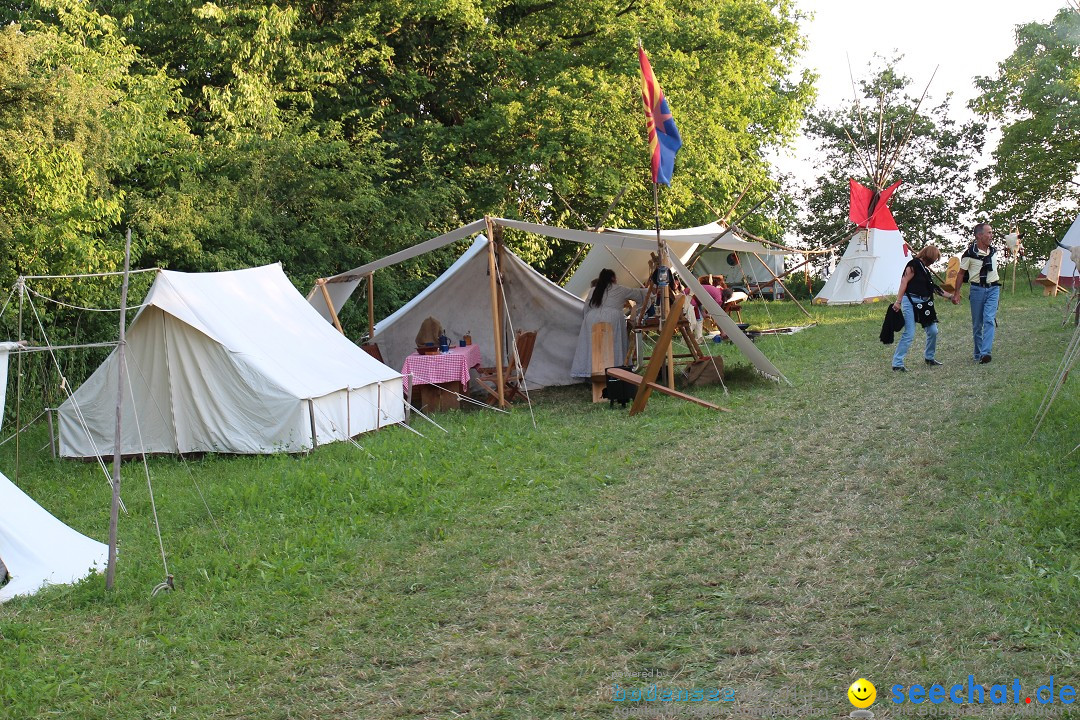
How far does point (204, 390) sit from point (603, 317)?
4364 millimetres

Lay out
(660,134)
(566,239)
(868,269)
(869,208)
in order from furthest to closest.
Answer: (869,208) < (868,269) < (566,239) < (660,134)

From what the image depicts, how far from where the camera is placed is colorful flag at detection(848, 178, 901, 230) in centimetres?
2022

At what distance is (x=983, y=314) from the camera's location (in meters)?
9.45

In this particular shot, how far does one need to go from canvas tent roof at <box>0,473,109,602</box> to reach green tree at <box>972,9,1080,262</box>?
22540 millimetres

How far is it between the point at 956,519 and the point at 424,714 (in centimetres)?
271

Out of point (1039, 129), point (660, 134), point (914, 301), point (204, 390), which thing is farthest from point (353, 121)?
point (1039, 129)

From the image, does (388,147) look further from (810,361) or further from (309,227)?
(810,361)

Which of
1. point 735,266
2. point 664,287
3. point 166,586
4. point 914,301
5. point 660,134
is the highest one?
point 660,134

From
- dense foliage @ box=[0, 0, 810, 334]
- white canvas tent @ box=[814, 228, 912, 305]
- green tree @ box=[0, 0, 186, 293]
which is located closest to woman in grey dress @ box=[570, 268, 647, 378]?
dense foliage @ box=[0, 0, 810, 334]

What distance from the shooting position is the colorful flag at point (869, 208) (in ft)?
66.3

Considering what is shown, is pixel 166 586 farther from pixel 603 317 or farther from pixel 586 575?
pixel 603 317

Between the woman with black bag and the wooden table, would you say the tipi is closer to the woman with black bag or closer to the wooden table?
the woman with black bag

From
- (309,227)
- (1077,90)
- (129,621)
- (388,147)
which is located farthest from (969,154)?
(129,621)

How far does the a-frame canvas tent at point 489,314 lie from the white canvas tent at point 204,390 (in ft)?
10.2
